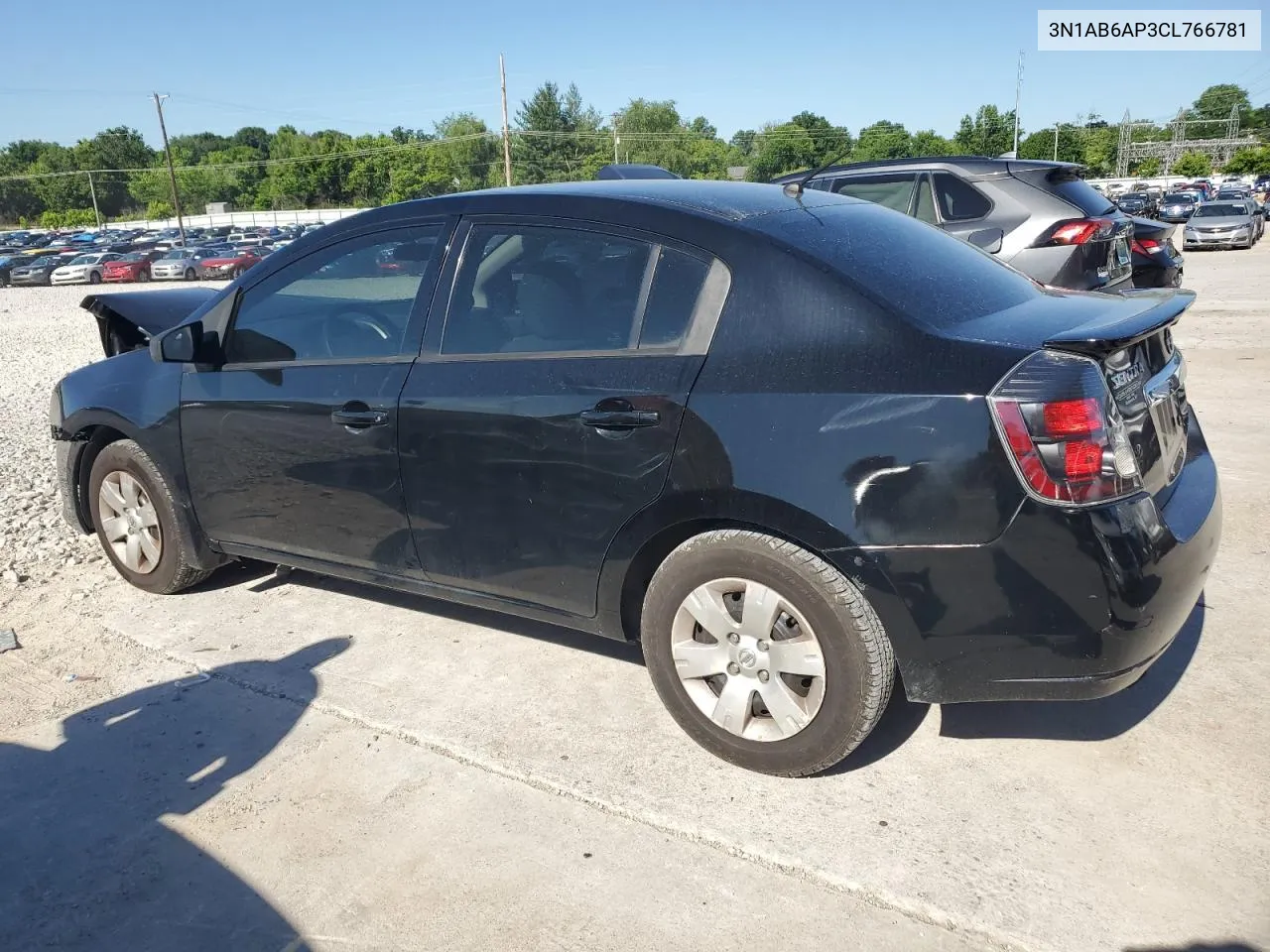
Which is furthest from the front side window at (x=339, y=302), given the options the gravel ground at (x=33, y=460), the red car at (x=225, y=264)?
the red car at (x=225, y=264)

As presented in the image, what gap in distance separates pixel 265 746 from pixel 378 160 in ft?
342

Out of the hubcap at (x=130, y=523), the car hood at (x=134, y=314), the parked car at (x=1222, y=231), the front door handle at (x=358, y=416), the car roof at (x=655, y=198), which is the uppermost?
the car roof at (x=655, y=198)

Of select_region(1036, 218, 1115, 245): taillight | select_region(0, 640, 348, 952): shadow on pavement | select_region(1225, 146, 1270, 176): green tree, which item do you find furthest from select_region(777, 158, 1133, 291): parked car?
select_region(1225, 146, 1270, 176): green tree

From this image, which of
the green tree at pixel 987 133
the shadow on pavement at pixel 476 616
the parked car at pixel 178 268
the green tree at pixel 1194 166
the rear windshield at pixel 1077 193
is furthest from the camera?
the green tree at pixel 1194 166

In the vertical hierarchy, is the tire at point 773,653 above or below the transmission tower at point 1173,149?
above

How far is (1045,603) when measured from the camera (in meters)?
2.63

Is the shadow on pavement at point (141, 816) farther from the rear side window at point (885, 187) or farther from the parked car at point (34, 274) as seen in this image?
the parked car at point (34, 274)

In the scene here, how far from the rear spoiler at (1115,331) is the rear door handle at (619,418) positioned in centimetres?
112

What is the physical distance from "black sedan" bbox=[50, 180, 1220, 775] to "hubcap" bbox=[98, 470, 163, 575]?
64cm

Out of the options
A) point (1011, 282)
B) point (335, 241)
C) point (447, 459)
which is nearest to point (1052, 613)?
point (1011, 282)

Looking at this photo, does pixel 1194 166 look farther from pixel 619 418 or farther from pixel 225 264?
pixel 619 418

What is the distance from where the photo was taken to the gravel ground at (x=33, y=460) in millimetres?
5406

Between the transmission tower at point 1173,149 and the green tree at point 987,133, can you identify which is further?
the transmission tower at point 1173,149

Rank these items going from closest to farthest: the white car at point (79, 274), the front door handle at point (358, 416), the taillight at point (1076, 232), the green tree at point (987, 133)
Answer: the front door handle at point (358, 416), the taillight at point (1076, 232), the white car at point (79, 274), the green tree at point (987, 133)
